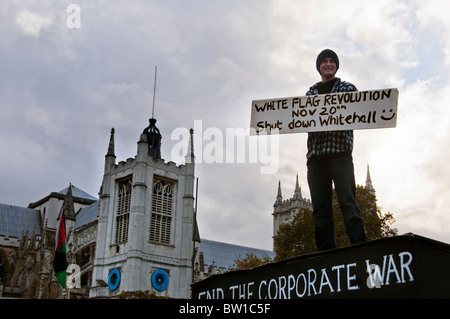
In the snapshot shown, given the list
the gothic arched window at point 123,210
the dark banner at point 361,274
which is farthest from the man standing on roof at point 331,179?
the gothic arched window at point 123,210

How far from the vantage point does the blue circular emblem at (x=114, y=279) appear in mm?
44562

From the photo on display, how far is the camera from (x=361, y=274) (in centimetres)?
391

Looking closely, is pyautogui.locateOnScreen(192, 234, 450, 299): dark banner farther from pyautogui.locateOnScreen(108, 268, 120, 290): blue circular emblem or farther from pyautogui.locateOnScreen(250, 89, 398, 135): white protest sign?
pyautogui.locateOnScreen(108, 268, 120, 290): blue circular emblem

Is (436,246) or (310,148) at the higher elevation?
(310,148)

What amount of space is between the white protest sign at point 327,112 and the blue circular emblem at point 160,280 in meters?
40.5

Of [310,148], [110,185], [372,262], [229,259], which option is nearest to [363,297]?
[372,262]

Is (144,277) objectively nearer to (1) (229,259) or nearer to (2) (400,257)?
(1) (229,259)

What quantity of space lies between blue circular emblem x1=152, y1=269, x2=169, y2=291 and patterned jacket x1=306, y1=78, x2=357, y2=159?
133 ft

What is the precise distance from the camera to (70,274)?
1911 inches

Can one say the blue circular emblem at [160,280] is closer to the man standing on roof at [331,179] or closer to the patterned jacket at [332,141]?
the man standing on roof at [331,179]

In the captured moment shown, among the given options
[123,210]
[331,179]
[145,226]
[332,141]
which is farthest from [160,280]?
[332,141]
